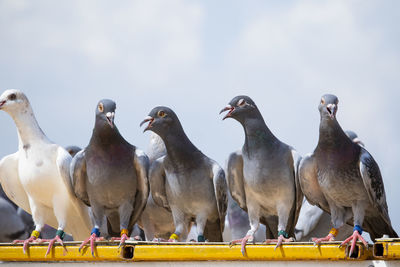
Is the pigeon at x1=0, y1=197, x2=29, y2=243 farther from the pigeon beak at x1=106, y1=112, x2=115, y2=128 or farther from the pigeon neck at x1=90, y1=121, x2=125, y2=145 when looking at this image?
the pigeon beak at x1=106, y1=112, x2=115, y2=128

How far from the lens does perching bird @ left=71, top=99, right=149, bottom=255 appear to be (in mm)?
8875

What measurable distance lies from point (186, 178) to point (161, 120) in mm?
785

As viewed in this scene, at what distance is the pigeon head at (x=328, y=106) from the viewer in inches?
302

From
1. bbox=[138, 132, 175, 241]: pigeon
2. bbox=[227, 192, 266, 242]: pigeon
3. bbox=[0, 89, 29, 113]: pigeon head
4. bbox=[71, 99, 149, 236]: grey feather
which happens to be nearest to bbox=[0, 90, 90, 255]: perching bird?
bbox=[0, 89, 29, 113]: pigeon head

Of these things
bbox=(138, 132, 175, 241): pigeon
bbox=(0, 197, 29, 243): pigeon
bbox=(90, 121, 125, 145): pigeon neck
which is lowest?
bbox=(0, 197, 29, 243): pigeon

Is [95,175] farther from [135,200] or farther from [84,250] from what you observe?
[84,250]

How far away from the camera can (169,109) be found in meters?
8.84

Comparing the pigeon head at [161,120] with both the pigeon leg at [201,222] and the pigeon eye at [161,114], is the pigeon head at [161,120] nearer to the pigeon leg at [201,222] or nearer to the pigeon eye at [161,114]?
the pigeon eye at [161,114]

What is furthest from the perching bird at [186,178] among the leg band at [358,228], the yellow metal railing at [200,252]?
the leg band at [358,228]

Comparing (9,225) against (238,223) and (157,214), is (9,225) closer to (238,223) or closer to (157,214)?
(157,214)

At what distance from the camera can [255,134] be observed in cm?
848

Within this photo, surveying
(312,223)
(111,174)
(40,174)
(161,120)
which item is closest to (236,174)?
(161,120)

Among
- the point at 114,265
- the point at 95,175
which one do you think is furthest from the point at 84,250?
the point at 95,175

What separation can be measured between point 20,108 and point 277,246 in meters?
4.70
